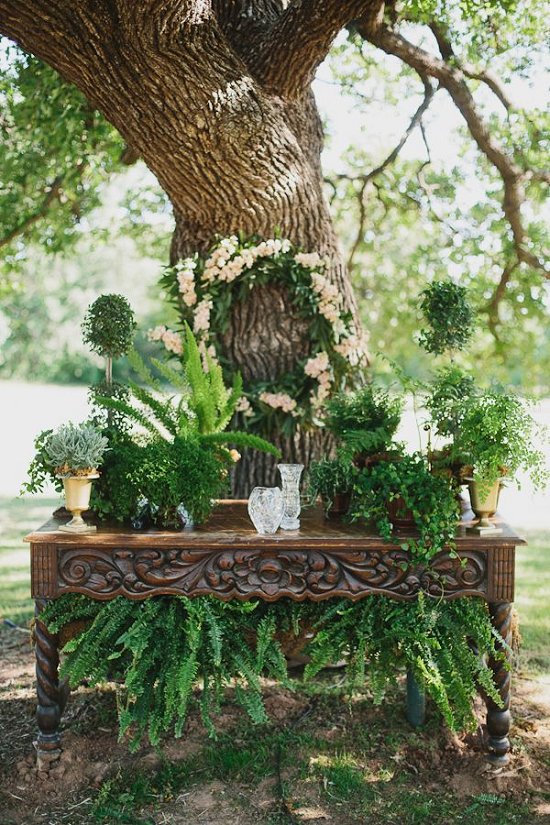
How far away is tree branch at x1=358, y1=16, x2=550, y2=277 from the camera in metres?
5.02

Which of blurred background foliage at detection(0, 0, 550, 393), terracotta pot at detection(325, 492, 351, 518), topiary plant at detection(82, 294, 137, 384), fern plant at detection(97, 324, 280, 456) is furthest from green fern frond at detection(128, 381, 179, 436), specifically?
blurred background foliage at detection(0, 0, 550, 393)

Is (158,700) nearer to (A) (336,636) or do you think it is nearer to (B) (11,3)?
(A) (336,636)

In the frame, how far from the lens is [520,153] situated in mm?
5773

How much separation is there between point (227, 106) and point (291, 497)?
75.0 inches

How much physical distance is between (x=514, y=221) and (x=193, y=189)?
2.65 metres

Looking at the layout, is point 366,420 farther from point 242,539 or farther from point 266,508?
point 242,539

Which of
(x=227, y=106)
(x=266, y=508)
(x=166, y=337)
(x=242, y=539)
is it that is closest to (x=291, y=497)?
(x=266, y=508)

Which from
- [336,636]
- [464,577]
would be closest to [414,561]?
[464,577]

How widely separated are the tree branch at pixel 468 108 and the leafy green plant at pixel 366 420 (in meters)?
2.54

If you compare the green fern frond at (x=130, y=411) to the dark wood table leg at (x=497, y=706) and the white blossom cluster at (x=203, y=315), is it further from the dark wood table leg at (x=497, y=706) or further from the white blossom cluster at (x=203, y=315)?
the dark wood table leg at (x=497, y=706)

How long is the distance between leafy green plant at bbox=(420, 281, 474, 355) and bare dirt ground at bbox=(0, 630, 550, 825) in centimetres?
159

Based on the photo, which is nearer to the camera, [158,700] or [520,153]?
[158,700]

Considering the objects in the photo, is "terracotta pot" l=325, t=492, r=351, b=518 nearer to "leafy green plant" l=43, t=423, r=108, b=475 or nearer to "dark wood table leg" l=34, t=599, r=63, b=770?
"leafy green plant" l=43, t=423, r=108, b=475

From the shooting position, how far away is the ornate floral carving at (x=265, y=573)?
3068 millimetres
